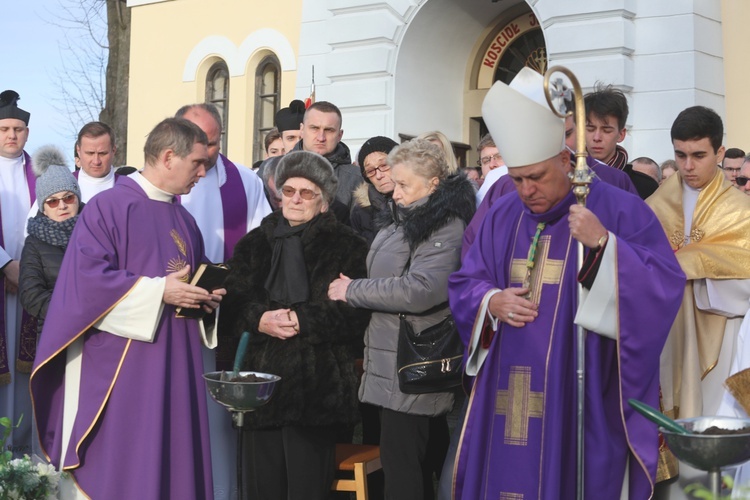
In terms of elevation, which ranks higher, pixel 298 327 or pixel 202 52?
pixel 202 52

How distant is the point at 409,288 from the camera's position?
5254 millimetres

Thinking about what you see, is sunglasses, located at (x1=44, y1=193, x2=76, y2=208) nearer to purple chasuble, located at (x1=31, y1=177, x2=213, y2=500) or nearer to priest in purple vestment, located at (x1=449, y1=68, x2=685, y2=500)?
purple chasuble, located at (x1=31, y1=177, x2=213, y2=500)

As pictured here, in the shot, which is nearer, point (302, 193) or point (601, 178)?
point (601, 178)

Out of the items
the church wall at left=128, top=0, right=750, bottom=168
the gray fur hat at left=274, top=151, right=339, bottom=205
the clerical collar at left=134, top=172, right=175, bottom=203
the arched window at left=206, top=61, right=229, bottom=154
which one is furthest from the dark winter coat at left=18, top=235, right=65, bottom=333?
the arched window at left=206, top=61, right=229, bottom=154

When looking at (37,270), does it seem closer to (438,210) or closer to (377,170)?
(377,170)

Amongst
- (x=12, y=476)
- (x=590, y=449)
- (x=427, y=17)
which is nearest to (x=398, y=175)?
(x=590, y=449)

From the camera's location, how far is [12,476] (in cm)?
489

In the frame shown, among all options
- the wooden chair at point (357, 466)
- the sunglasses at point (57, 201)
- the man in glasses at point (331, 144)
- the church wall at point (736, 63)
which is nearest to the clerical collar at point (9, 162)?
the sunglasses at point (57, 201)

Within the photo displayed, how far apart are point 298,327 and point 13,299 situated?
2615 mm

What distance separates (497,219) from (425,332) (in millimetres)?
855

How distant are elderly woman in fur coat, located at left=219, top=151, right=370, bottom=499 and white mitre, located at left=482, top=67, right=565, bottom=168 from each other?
4.24ft

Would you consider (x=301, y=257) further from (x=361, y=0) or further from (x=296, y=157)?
(x=361, y=0)

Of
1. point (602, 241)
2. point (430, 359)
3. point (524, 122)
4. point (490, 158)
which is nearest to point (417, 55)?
point (490, 158)

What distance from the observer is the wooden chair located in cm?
561
